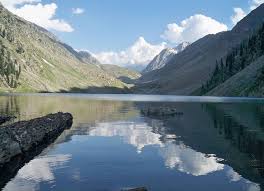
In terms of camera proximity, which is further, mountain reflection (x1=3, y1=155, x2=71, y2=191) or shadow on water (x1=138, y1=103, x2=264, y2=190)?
shadow on water (x1=138, y1=103, x2=264, y2=190)

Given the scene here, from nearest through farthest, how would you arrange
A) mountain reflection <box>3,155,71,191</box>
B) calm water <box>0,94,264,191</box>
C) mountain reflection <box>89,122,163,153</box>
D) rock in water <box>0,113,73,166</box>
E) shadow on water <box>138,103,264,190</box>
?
mountain reflection <box>3,155,71,191</box> < calm water <box>0,94,264,191</box> < shadow on water <box>138,103,264,190</box> < rock in water <box>0,113,73,166</box> < mountain reflection <box>89,122,163,153</box>

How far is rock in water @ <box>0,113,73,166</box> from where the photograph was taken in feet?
103

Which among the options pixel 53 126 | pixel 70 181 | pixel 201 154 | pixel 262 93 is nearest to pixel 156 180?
pixel 70 181

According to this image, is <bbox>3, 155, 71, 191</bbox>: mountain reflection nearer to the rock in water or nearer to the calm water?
the calm water

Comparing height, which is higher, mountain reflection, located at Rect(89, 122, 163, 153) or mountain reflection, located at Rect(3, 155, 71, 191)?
mountain reflection, located at Rect(89, 122, 163, 153)

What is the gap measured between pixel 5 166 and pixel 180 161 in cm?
1463

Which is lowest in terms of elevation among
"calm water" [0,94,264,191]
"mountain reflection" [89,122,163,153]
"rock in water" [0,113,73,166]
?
"calm water" [0,94,264,191]

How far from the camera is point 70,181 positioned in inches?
1014

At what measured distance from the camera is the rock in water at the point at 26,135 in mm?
31442

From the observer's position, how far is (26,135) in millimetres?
39250

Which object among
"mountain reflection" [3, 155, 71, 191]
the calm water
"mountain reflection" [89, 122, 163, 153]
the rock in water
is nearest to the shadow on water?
the calm water

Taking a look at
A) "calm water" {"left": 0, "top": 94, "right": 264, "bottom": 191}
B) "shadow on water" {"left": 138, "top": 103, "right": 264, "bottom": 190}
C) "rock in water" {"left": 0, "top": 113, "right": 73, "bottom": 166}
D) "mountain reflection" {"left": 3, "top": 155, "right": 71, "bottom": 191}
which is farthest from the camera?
"rock in water" {"left": 0, "top": 113, "right": 73, "bottom": 166}

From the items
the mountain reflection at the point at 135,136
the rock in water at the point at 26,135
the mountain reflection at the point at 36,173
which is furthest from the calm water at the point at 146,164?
the rock in water at the point at 26,135

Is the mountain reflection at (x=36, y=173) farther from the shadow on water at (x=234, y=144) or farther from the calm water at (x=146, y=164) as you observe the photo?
the shadow on water at (x=234, y=144)
